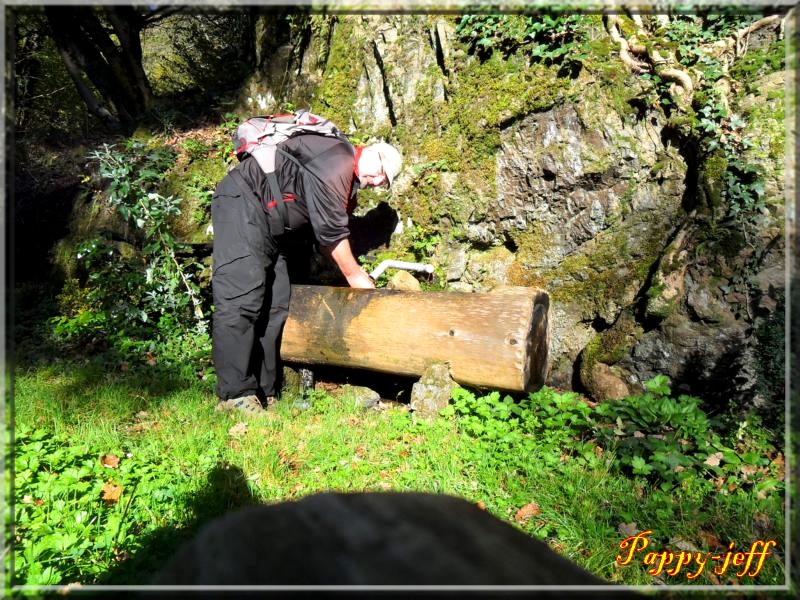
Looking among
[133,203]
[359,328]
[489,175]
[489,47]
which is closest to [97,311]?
[133,203]

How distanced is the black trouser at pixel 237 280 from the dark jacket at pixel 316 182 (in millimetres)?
237

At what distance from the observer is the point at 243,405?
4398 millimetres

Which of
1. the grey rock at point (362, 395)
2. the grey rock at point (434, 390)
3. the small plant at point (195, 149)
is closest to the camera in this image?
the grey rock at point (434, 390)

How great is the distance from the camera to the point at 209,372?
521 cm

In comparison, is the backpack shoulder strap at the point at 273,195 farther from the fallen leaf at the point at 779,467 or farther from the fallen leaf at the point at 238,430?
the fallen leaf at the point at 779,467

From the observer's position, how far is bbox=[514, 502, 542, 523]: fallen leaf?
294cm

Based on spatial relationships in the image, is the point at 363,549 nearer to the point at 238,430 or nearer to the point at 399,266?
the point at 238,430

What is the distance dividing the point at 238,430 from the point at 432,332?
1.81m

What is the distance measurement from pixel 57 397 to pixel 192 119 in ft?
17.3

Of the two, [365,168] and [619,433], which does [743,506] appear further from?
[365,168]

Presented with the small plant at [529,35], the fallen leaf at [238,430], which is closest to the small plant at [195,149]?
the small plant at [529,35]

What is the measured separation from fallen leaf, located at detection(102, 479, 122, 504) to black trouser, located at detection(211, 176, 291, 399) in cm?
149

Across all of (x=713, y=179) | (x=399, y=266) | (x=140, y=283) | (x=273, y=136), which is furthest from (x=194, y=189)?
(x=713, y=179)

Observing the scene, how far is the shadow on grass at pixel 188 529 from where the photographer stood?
7.52 ft
